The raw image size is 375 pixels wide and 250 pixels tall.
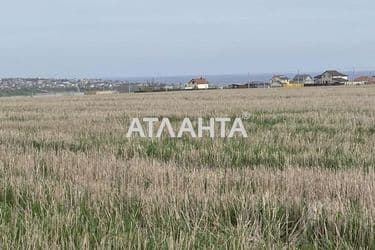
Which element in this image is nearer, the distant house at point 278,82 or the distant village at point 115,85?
the distant village at point 115,85

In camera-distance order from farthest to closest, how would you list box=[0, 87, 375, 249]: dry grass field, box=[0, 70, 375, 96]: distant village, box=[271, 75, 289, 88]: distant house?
box=[271, 75, 289, 88]: distant house < box=[0, 70, 375, 96]: distant village < box=[0, 87, 375, 249]: dry grass field

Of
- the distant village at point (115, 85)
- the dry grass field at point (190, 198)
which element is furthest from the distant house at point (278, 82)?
the dry grass field at point (190, 198)

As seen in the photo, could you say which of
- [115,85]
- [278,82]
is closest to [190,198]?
[115,85]

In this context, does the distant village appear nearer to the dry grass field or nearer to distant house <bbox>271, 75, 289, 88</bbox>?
distant house <bbox>271, 75, 289, 88</bbox>

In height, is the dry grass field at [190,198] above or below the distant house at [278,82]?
above

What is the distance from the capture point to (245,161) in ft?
27.2

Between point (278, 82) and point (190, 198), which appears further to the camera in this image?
point (278, 82)

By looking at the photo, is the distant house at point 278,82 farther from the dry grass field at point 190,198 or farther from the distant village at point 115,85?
the dry grass field at point 190,198

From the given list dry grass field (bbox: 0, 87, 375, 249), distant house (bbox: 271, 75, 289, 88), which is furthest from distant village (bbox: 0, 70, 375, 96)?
dry grass field (bbox: 0, 87, 375, 249)

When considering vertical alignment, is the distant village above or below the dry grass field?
below

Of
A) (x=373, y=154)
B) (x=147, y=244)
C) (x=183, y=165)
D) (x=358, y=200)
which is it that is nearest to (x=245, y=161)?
(x=183, y=165)

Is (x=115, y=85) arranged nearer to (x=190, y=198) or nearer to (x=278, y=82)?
(x=278, y=82)

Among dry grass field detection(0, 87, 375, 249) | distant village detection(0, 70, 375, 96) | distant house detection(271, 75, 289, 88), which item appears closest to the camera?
dry grass field detection(0, 87, 375, 249)

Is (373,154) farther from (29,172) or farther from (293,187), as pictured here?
(29,172)
